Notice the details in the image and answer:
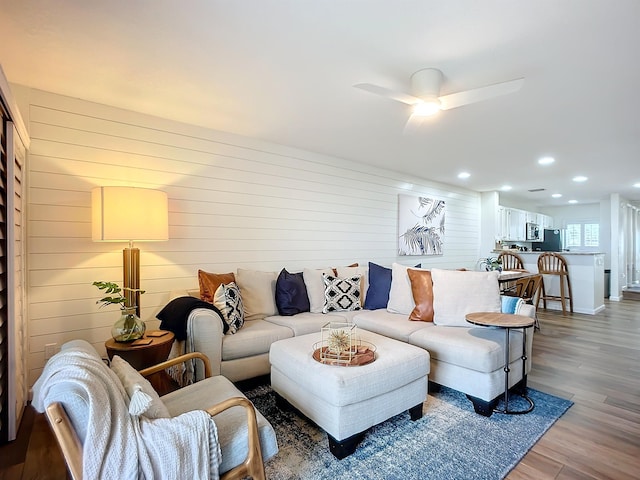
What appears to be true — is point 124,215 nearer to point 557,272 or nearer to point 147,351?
point 147,351

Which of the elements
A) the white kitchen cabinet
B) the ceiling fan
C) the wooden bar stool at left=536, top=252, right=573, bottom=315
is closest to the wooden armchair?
the ceiling fan

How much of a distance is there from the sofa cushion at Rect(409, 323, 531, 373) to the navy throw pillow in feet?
4.02

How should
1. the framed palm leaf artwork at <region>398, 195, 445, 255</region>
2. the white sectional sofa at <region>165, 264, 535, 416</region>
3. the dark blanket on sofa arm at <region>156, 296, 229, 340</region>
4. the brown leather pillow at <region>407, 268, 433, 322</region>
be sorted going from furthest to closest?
the framed palm leaf artwork at <region>398, 195, 445, 255</region> → the brown leather pillow at <region>407, 268, 433, 322</region> → the dark blanket on sofa arm at <region>156, 296, 229, 340</region> → the white sectional sofa at <region>165, 264, 535, 416</region>

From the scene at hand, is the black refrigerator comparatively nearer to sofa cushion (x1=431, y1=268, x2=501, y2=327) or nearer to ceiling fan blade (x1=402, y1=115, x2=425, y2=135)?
ceiling fan blade (x1=402, y1=115, x2=425, y2=135)

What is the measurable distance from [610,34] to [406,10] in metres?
1.21

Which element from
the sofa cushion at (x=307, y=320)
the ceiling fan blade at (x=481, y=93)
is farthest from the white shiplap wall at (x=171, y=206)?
the ceiling fan blade at (x=481, y=93)

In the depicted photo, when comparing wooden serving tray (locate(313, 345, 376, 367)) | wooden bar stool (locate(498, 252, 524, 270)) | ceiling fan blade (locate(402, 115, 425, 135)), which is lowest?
wooden serving tray (locate(313, 345, 376, 367))

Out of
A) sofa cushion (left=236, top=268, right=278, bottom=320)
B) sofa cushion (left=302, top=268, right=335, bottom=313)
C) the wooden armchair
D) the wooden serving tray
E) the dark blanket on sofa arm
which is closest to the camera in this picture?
the wooden armchair

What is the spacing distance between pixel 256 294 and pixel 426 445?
6.70ft

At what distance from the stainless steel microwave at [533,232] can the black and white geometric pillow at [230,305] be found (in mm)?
8266

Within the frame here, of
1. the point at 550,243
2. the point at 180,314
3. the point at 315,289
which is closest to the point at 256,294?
the point at 315,289

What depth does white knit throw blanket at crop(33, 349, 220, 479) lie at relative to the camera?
1.11 metres

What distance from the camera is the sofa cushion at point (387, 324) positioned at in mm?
2961

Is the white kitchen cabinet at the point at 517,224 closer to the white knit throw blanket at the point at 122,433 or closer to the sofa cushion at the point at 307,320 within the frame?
the sofa cushion at the point at 307,320
